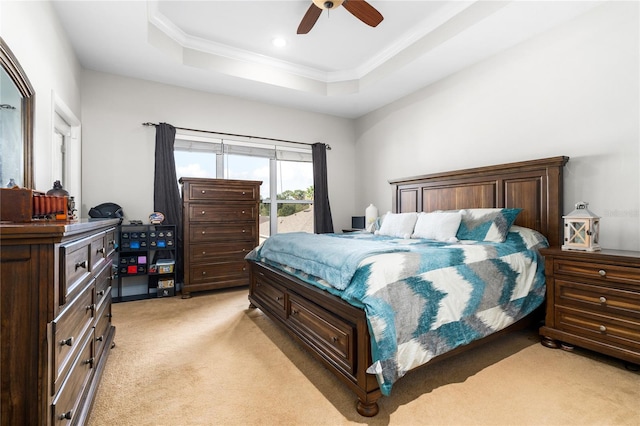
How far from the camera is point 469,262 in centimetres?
213

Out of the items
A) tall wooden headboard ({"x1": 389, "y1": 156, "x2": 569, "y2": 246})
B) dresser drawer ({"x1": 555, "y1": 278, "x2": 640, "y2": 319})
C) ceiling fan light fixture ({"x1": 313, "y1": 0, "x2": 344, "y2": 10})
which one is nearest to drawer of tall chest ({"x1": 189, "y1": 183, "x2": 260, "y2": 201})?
tall wooden headboard ({"x1": 389, "y1": 156, "x2": 569, "y2": 246})

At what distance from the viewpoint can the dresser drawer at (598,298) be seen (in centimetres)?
200

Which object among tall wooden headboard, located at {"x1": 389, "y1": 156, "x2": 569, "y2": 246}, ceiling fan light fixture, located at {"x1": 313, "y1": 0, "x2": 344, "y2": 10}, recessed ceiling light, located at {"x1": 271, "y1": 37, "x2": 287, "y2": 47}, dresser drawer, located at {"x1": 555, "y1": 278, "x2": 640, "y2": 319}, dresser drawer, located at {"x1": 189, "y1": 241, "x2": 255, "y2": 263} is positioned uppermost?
recessed ceiling light, located at {"x1": 271, "y1": 37, "x2": 287, "y2": 47}

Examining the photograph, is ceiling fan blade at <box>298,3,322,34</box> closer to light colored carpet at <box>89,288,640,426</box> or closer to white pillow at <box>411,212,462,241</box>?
white pillow at <box>411,212,462,241</box>

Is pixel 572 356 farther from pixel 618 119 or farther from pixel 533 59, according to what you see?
pixel 533 59

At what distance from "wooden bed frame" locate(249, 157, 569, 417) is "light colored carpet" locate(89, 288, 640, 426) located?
0.15 metres

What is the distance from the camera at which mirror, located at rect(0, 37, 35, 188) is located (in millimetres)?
1568

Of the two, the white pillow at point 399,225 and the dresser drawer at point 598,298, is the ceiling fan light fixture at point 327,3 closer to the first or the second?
the white pillow at point 399,225

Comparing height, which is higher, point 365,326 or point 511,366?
point 365,326

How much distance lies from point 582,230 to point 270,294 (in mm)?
2584

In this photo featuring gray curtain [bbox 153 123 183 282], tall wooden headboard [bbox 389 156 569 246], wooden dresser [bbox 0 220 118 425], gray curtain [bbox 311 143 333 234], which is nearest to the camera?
wooden dresser [bbox 0 220 118 425]

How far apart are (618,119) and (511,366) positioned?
218 cm

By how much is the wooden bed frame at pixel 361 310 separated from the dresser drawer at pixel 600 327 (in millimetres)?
286

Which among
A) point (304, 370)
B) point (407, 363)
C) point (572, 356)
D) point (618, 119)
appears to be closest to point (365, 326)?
point (407, 363)
